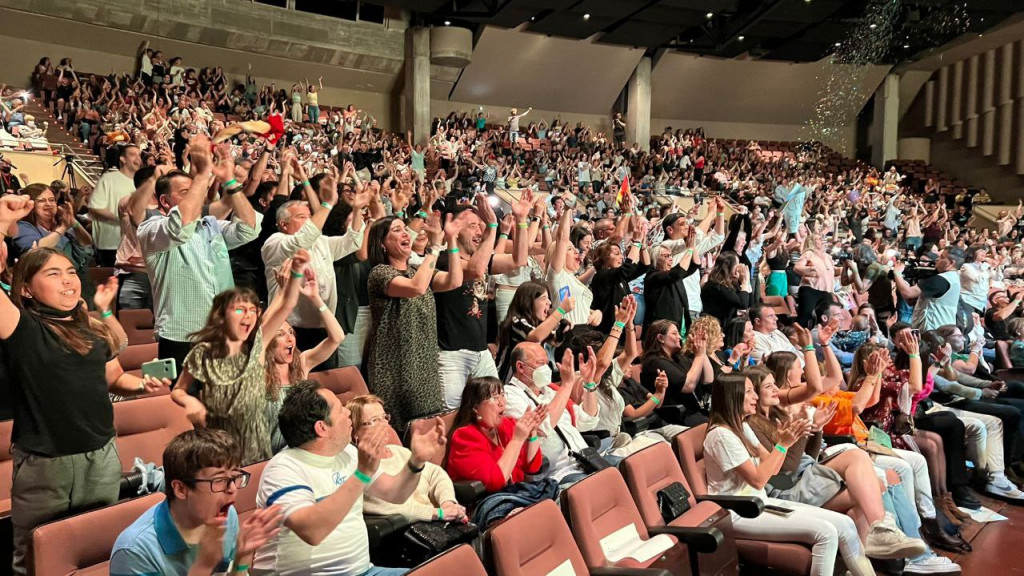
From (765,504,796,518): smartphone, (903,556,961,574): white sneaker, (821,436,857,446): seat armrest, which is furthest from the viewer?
(821,436,857,446): seat armrest

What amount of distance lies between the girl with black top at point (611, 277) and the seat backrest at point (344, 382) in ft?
6.81

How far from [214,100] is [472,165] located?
176 inches

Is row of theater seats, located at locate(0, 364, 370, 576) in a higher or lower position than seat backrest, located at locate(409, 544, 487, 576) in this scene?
higher

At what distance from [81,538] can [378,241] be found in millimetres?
1866

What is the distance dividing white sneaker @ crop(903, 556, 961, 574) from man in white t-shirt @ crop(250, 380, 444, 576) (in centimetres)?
283

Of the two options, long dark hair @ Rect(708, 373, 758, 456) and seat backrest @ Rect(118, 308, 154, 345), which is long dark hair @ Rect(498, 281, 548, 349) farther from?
seat backrest @ Rect(118, 308, 154, 345)

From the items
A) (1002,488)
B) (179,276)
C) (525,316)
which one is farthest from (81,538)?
(1002,488)

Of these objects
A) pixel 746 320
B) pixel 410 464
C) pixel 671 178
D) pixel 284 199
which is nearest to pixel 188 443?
pixel 410 464

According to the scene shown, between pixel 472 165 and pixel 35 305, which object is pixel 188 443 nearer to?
pixel 35 305

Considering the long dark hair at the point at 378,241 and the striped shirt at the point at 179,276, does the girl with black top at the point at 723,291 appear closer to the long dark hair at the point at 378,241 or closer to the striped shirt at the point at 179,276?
the long dark hair at the point at 378,241

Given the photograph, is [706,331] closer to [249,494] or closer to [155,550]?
[249,494]

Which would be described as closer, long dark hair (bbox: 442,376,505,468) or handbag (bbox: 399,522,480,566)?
handbag (bbox: 399,522,480,566)

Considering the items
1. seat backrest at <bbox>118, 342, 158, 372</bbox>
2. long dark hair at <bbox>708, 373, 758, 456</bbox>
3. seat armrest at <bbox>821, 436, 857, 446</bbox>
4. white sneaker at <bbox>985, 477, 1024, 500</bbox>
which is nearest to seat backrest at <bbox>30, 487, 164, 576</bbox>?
seat backrest at <bbox>118, 342, 158, 372</bbox>

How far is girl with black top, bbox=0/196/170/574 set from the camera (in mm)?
2217
